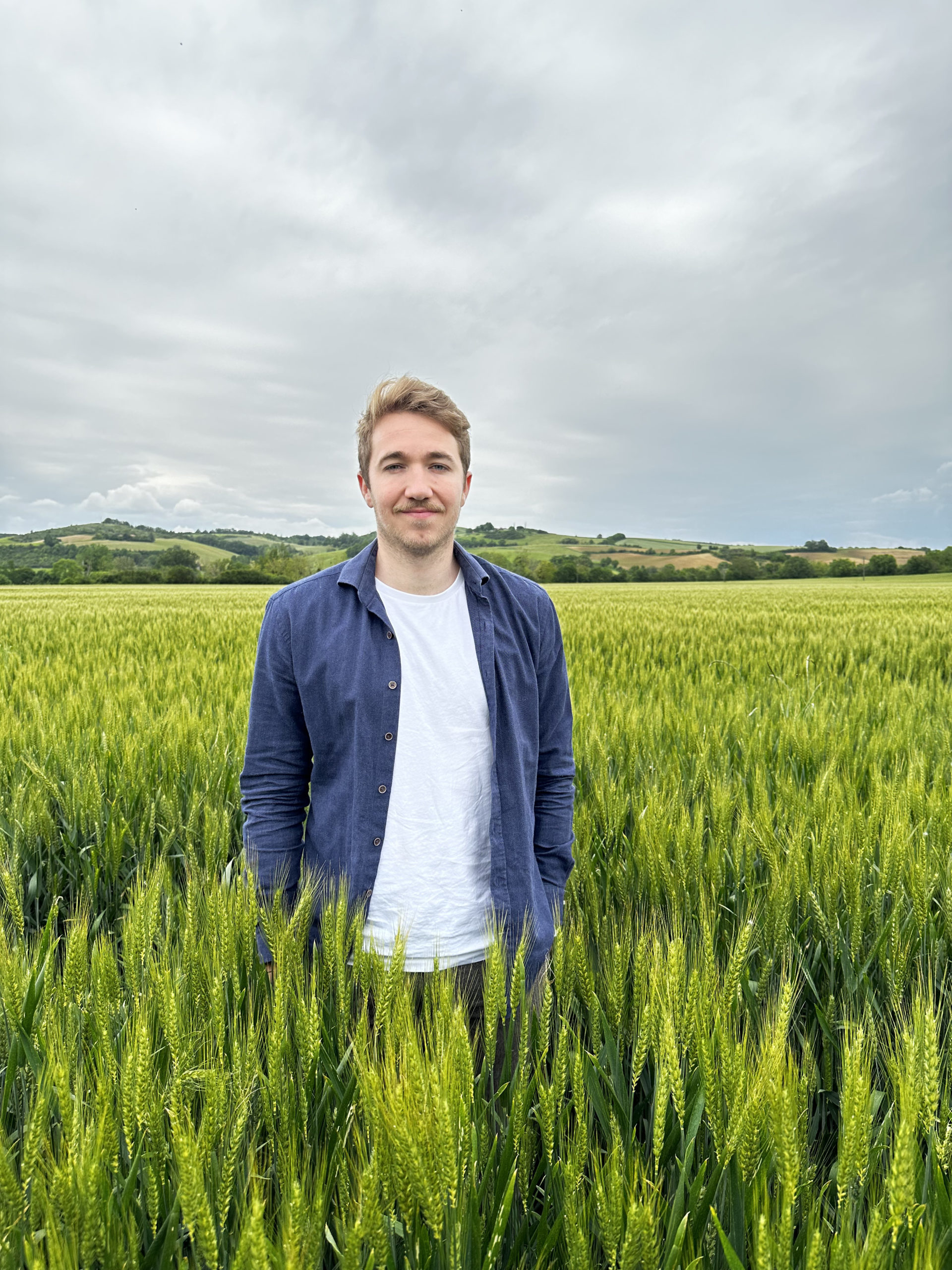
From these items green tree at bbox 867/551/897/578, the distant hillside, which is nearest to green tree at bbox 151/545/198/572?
Result: the distant hillside

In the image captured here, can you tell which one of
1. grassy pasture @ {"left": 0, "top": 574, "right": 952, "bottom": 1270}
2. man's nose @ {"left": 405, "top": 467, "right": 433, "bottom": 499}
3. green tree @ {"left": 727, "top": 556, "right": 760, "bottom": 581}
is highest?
green tree @ {"left": 727, "top": 556, "right": 760, "bottom": 581}

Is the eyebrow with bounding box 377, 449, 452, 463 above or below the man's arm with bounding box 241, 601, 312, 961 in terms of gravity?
above

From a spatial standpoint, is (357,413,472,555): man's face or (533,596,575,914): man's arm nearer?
(357,413,472,555): man's face

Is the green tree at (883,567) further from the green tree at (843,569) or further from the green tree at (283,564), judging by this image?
the green tree at (283,564)

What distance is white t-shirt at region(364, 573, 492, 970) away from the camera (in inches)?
65.4

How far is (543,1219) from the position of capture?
2.90ft

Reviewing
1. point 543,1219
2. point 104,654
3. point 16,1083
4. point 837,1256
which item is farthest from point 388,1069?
point 104,654

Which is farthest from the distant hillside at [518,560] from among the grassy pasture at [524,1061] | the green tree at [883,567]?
the grassy pasture at [524,1061]

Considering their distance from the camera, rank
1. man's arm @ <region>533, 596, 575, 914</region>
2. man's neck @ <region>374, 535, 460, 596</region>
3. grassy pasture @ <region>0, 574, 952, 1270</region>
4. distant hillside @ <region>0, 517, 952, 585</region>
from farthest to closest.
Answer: distant hillside @ <region>0, 517, 952, 585</region> < man's arm @ <region>533, 596, 575, 914</region> < man's neck @ <region>374, 535, 460, 596</region> < grassy pasture @ <region>0, 574, 952, 1270</region>

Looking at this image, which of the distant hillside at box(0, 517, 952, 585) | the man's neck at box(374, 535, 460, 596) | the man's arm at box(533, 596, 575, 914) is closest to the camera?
the man's neck at box(374, 535, 460, 596)

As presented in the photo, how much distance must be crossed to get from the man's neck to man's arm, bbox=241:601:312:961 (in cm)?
28

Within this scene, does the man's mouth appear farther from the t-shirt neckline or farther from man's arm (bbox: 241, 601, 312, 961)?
man's arm (bbox: 241, 601, 312, 961)

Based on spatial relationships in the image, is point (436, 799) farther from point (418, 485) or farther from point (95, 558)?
point (95, 558)

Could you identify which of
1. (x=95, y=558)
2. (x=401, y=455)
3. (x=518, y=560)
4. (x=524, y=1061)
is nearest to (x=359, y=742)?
(x=401, y=455)
